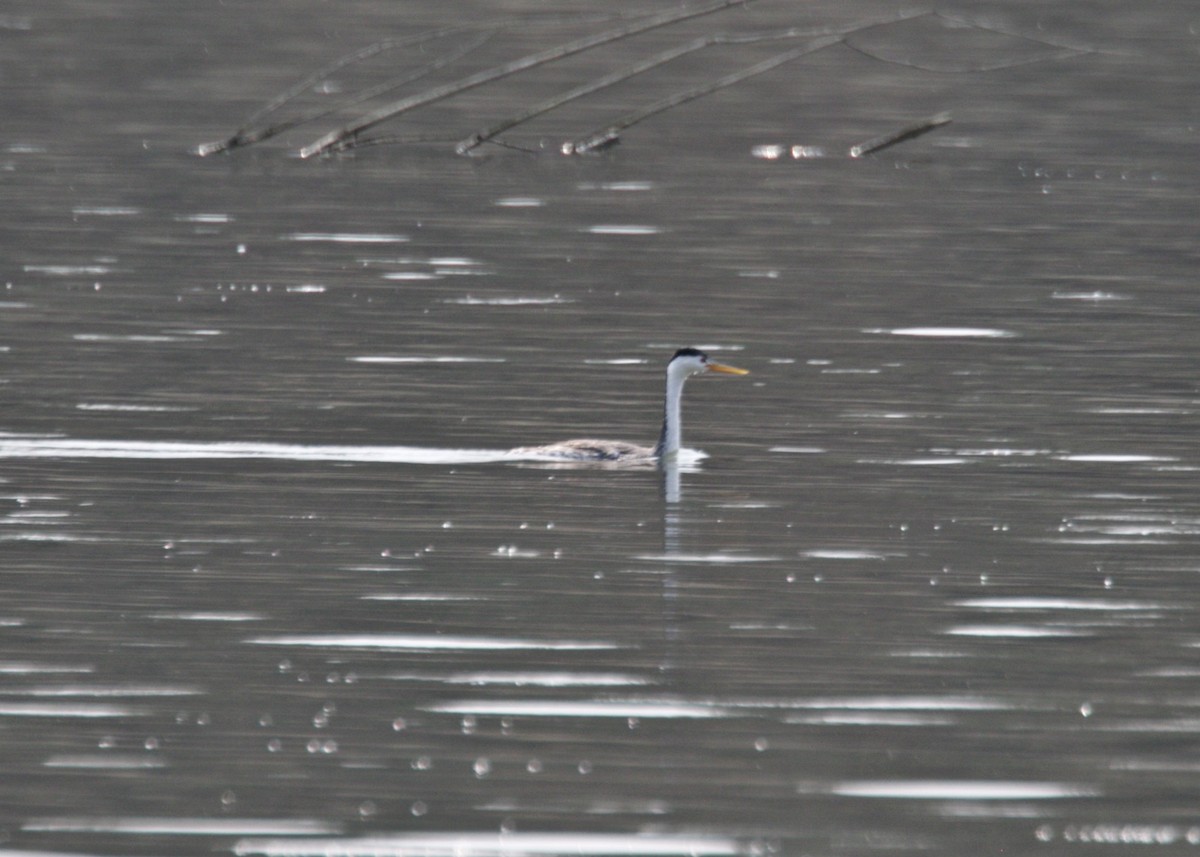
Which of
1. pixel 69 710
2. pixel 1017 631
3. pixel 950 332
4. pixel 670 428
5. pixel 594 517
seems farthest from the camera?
pixel 950 332

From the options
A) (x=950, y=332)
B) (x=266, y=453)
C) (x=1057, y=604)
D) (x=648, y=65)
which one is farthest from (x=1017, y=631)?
(x=648, y=65)

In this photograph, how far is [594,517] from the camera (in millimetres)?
17359

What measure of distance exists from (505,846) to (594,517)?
7.49 m

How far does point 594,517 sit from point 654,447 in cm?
307

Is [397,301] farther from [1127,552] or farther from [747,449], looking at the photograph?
[1127,552]

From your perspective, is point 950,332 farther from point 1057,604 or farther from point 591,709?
point 591,709

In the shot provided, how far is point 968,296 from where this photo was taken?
29547mm

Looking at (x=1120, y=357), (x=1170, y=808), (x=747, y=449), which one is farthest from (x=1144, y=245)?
(x=1170, y=808)

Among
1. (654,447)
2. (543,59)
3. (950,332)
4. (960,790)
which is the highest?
(543,59)

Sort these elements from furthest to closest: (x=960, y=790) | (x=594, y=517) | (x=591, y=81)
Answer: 1. (x=591, y=81)
2. (x=594, y=517)
3. (x=960, y=790)

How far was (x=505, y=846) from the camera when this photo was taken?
392 inches

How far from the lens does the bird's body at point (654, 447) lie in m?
19.5

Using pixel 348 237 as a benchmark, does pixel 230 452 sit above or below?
below

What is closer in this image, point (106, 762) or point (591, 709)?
point (106, 762)
